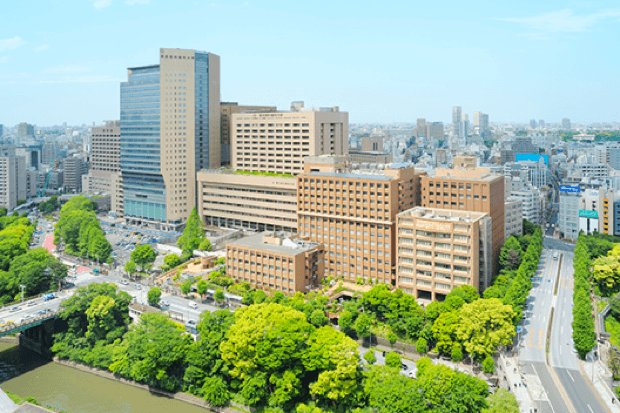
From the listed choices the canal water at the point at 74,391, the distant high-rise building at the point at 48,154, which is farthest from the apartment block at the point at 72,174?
the canal water at the point at 74,391

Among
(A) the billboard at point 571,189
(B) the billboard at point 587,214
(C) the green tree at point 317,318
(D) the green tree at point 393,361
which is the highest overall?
(A) the billboard at point 571,189

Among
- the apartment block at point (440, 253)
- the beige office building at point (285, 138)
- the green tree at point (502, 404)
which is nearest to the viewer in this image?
the green tree at point (502, 404)

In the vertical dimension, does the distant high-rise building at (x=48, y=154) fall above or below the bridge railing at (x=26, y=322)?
above

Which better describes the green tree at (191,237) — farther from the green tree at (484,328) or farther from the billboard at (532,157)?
the billboard at (532,157)

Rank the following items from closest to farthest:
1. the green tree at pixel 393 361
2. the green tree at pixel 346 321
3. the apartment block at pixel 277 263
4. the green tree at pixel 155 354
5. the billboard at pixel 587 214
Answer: the green tree at pixel 393 361, the green tree at pixel 155 354, the green tree at pixel 346 321, the apartment block at pixel 277 263, the billboard at pixel 587 214

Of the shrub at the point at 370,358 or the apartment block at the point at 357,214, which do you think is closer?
the shrub at the point at 370,358

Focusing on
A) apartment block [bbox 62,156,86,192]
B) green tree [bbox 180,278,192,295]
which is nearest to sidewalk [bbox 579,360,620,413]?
green tree [bbox 180,278,192,295]

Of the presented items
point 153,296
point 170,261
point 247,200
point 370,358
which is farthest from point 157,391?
point 247,200

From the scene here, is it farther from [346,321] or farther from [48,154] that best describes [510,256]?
[48,154]
